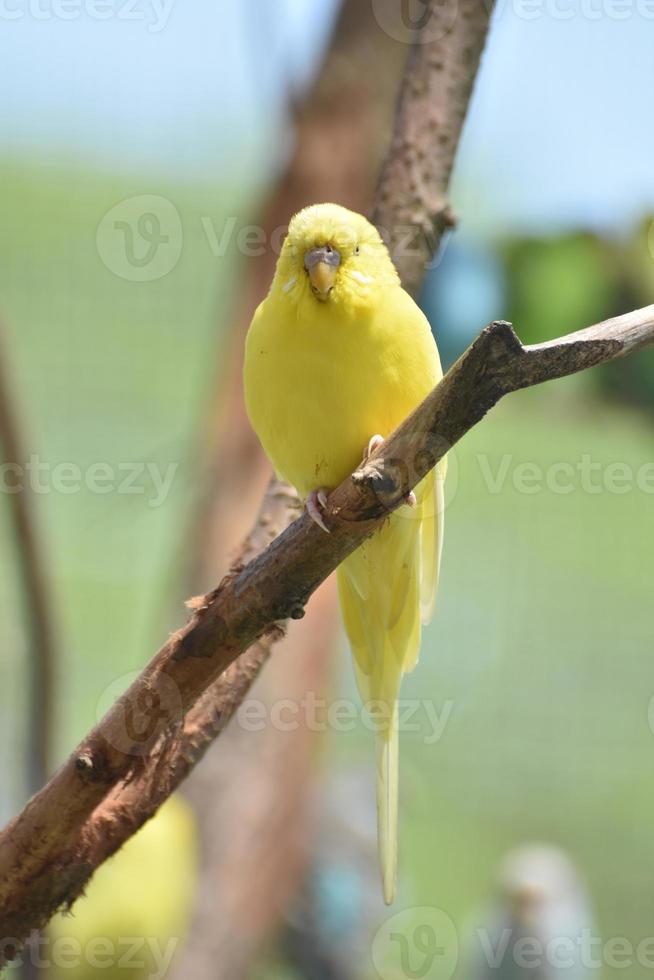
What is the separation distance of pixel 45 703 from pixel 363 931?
1239 millimetres

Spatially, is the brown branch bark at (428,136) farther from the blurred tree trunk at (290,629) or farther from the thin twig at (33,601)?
the blurred tree trunk at (290,629)

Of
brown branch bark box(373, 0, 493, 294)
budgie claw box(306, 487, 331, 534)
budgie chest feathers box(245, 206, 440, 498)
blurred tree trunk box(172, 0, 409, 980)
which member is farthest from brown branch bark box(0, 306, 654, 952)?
blurred tree trunk box(172, 0, 409, 980)

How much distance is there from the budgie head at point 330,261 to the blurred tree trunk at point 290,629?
1.21 meters

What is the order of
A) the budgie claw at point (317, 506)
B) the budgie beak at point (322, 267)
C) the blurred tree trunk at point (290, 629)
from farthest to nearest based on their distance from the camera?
1. the blurred tree trunk at point (290, 629)
2. the budgie beak at point (322, 267)
3. the budgie claw at point (317, 506)

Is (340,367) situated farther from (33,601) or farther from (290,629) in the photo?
(290,629)

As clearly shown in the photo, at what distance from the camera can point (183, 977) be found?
6.96 ft

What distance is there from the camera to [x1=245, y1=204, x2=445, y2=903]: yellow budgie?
3.42ft

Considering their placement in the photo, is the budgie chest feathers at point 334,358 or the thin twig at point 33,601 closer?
the budgie chest feathers at point 334,358

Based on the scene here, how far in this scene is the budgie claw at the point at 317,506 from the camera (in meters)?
0.93

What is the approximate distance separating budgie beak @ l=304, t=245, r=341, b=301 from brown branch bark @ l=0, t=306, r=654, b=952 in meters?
0.20

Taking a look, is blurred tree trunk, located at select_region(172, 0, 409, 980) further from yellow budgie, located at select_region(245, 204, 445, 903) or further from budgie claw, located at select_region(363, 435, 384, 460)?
budgie claw, located at select_region(363, 435, 384, 460)

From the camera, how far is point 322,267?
1.04 metres

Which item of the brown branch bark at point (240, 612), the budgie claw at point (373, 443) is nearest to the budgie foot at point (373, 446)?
the budgie claw at point (373, 443)

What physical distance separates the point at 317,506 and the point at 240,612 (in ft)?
0.38
